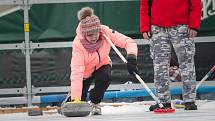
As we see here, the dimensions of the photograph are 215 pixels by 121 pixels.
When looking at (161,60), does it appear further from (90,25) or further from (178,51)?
(90,25)

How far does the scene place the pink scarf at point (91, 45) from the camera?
4559 millimetres

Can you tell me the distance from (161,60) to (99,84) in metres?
0.56

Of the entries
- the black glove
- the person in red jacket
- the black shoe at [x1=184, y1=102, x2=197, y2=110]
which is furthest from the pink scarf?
the black shoe at [x1=184, y1=102, x2=197, y2=110]

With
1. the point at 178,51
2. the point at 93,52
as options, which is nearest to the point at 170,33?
the point at 178,51

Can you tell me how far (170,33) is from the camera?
4805 millimetres

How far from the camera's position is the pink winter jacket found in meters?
4.26

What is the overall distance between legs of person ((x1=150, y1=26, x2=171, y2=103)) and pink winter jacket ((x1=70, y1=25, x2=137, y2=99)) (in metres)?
0.29

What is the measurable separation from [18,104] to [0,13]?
105 centimetres

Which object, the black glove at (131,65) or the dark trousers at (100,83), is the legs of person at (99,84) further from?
the black glove at (131,65)

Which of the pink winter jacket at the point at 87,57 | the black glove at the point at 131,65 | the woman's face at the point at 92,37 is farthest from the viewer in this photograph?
the woman's face at the point at 92,37

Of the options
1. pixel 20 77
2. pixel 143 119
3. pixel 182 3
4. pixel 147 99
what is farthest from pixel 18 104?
pixel 143 119

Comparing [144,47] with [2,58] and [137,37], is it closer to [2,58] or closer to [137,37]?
[137,37]

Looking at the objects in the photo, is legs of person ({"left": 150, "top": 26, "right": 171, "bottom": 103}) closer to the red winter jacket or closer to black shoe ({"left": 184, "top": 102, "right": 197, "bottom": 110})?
the red winter jacket

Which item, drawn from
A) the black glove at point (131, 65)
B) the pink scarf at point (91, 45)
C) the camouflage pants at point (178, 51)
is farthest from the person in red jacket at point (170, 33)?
the black glove at point (131, 65)
